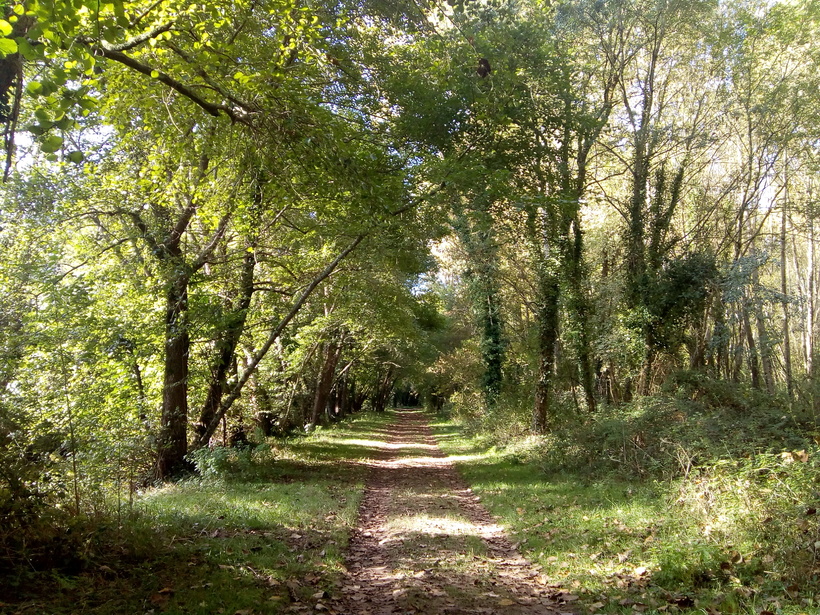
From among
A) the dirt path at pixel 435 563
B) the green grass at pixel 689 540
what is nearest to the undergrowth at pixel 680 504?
the green grass at pixel 689 540

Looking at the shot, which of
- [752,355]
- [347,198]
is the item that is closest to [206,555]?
[347,198]

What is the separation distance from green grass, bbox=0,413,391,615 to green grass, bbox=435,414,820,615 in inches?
114

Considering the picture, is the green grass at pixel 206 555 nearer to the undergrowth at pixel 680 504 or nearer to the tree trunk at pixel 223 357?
the tree trunk at pixel 223 357

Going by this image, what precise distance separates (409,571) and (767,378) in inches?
632

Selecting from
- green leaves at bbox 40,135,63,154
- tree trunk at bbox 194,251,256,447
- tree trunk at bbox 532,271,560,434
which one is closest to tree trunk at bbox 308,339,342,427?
tree trunk at bbox 532,271,560,434

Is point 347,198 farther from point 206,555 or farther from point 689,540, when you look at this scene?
point 689,540

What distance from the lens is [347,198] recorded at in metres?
8.46

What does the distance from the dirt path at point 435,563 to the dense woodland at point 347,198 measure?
3.33 m

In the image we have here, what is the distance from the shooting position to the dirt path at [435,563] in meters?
5.32

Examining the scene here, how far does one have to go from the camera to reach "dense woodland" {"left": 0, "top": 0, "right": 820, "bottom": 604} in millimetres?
6398

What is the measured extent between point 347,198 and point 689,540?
6.67 metres

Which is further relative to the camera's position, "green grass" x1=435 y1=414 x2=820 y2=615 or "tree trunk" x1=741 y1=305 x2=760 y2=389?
"tree trunk" x1=741 y1=305 x2=760 y2=389

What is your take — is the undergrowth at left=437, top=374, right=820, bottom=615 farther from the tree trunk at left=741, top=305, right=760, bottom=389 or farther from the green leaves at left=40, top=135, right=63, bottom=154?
the green leaves at left=40, top=135, right=63, bottom=154

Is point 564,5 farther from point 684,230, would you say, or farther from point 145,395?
point 145,395
